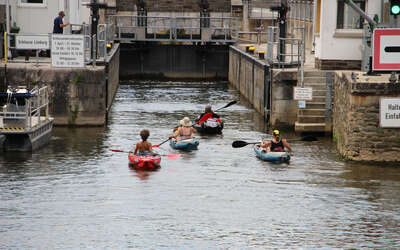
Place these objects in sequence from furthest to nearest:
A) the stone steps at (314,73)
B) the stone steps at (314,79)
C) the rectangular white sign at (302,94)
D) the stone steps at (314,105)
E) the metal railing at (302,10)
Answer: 1. the metal railing at (302,10)
2. the stone steps at (314,73)
3. the stone steps at (314,79)
4. the stone steps at (314,105)
5. the rectangular white sign at (302,94)

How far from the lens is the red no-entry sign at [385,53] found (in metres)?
26.6

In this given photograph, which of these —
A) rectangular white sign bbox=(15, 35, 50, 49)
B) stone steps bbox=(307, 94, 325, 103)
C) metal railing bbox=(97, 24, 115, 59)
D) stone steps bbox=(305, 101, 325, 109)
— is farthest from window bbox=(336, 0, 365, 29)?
rectangular white sign bbox=(15, 35, 50, 49)

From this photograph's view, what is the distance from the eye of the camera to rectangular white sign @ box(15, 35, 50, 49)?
35500 mm

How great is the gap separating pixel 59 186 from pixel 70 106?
1081 centimetres

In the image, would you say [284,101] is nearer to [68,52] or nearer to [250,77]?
[68,52]

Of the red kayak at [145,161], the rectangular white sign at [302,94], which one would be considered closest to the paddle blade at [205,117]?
the rectangular white sign at [302,94]

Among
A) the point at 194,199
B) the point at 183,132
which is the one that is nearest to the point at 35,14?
the point at 183,132

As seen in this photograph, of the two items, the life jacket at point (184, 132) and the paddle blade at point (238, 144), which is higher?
the life jacket at point (184, 132)

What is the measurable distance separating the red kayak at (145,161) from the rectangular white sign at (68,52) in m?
8.62

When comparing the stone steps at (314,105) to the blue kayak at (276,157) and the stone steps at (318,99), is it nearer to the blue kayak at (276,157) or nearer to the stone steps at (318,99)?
the stone steps at (318,99)

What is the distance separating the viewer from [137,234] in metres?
19.6

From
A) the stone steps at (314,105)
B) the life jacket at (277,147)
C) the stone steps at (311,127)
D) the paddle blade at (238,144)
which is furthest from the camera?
the stone steps at (314,105)

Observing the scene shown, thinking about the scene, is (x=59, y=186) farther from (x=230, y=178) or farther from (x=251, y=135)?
(x=251, y=135)

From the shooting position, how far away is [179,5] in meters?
64.9
